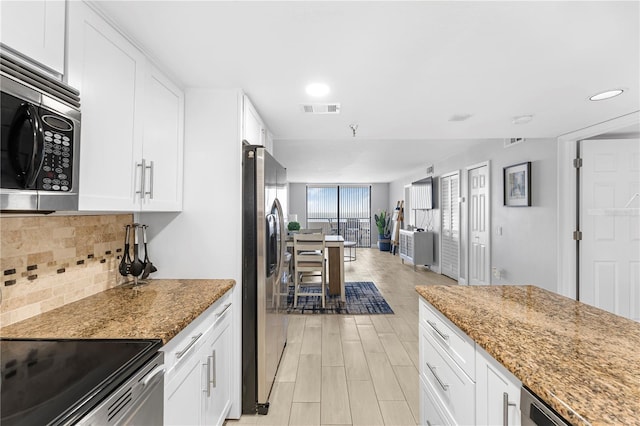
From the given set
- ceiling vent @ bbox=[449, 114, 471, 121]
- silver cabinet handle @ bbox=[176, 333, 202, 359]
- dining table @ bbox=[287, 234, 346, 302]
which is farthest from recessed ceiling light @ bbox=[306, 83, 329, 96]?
dining table @ bbox=[287, 234, 346, 302]

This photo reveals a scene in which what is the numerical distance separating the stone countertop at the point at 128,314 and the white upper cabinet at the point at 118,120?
469 mm

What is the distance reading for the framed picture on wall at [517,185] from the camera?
3773mm

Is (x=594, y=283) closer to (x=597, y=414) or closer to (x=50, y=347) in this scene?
(x=597, y=414)

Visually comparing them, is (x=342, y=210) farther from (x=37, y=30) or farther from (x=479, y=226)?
(x=37, y=30)

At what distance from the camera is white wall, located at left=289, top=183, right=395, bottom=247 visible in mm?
11141

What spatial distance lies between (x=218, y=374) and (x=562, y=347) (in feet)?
5.39

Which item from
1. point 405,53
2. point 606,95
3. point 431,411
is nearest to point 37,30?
point 405,53

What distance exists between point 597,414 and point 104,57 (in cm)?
198

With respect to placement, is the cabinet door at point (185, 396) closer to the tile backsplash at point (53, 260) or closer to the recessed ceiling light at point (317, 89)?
the tile backsplash at point (53, 260)

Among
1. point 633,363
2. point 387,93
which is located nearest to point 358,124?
point 387,93

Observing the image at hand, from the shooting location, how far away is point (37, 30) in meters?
0.96

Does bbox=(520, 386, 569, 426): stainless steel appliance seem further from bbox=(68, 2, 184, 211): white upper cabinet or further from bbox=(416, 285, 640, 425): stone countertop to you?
bbox=(68, 2, 184, 211): white upper cabinet

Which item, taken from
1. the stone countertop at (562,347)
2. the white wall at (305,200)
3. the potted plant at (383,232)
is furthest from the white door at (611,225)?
the white wall at (305,200)

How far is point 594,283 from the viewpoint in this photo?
3.15m
